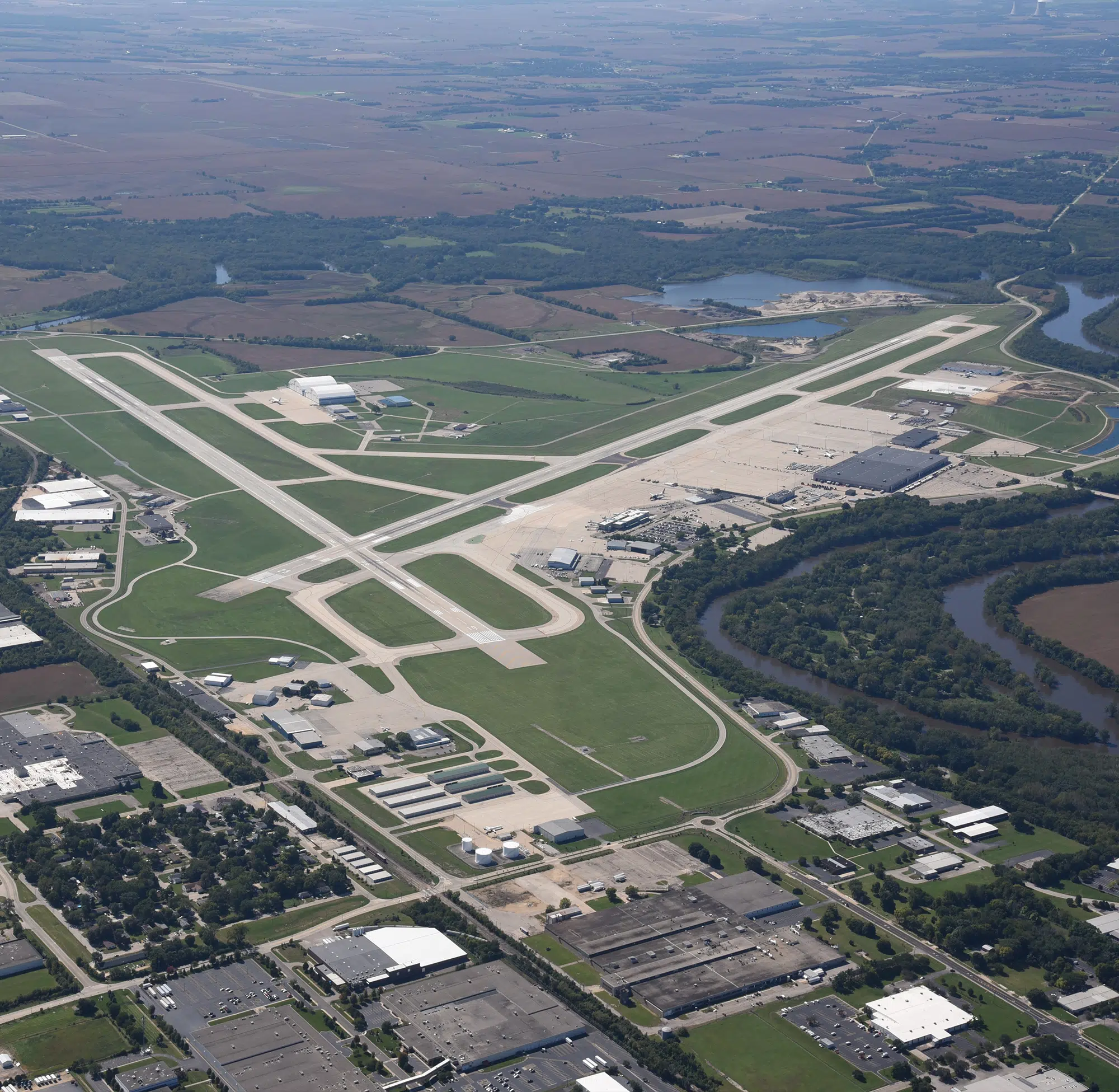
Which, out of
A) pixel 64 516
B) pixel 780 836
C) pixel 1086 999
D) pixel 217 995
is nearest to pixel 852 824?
pixel 780 836

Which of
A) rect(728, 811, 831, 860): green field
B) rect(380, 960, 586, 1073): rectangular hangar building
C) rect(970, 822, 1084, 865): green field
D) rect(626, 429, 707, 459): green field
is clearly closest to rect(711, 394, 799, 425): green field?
rect(626, 429, 707, 459): green field

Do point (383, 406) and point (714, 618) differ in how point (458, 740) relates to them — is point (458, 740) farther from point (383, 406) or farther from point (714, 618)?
point (383, 406)

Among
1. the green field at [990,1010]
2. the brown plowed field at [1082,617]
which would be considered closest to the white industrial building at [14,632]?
the green field at [990,1010]

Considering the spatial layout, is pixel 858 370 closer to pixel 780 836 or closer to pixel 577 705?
pixel 577 705

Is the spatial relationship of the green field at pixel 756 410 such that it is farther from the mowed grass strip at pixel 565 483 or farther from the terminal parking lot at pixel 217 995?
the terminal parking lot at pixel 217 995

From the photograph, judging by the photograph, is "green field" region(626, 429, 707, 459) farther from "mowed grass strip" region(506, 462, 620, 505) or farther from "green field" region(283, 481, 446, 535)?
"green field" region(283, 481, 446, 535)
